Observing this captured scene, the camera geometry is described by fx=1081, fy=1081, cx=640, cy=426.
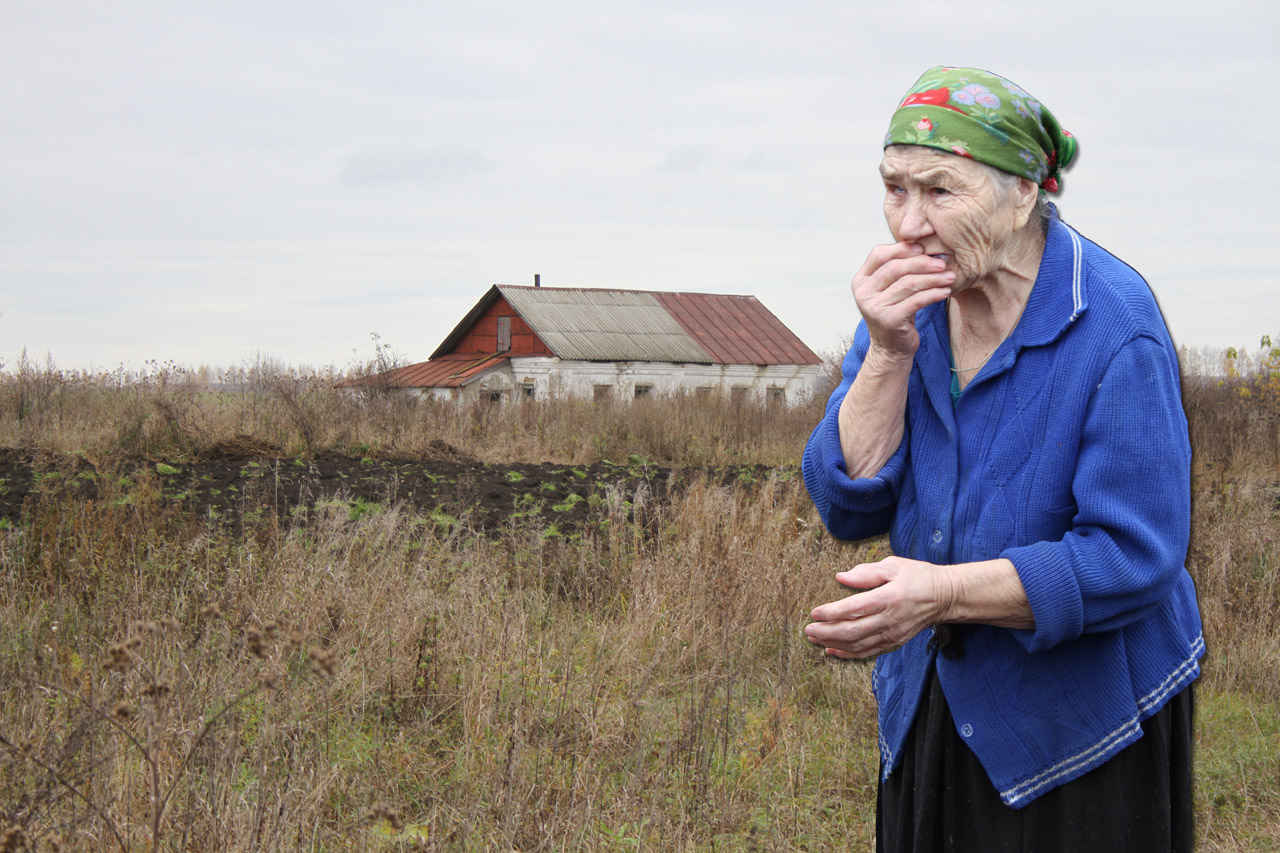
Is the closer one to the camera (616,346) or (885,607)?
(885,607)

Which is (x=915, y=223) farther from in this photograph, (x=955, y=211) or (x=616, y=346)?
(x=616, y=346)

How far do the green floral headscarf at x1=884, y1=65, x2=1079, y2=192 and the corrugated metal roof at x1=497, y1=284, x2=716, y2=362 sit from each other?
29.0 metres

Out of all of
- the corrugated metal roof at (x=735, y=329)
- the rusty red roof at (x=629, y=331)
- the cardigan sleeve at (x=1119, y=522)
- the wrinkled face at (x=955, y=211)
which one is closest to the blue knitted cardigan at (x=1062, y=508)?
the cardigan sleeve at (x=1119, y=522)

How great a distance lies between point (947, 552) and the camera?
5.88 feet

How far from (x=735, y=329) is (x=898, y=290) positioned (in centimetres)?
3383

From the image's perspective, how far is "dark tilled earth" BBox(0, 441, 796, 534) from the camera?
794 centimetres

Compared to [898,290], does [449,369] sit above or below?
above

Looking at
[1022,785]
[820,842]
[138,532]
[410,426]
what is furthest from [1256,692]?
[410,426]

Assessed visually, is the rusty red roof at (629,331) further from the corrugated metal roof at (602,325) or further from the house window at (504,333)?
the house window at (504,333)

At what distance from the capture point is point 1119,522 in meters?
1.55

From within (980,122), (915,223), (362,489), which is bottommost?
(362,489)

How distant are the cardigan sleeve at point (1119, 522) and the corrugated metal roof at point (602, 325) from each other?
29269 millimetres

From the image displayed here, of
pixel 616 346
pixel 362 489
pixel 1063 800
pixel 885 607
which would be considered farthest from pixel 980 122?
pixel 616 346

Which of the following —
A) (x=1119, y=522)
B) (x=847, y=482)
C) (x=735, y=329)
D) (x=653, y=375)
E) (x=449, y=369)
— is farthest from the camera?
A: (x=735, y=329)
